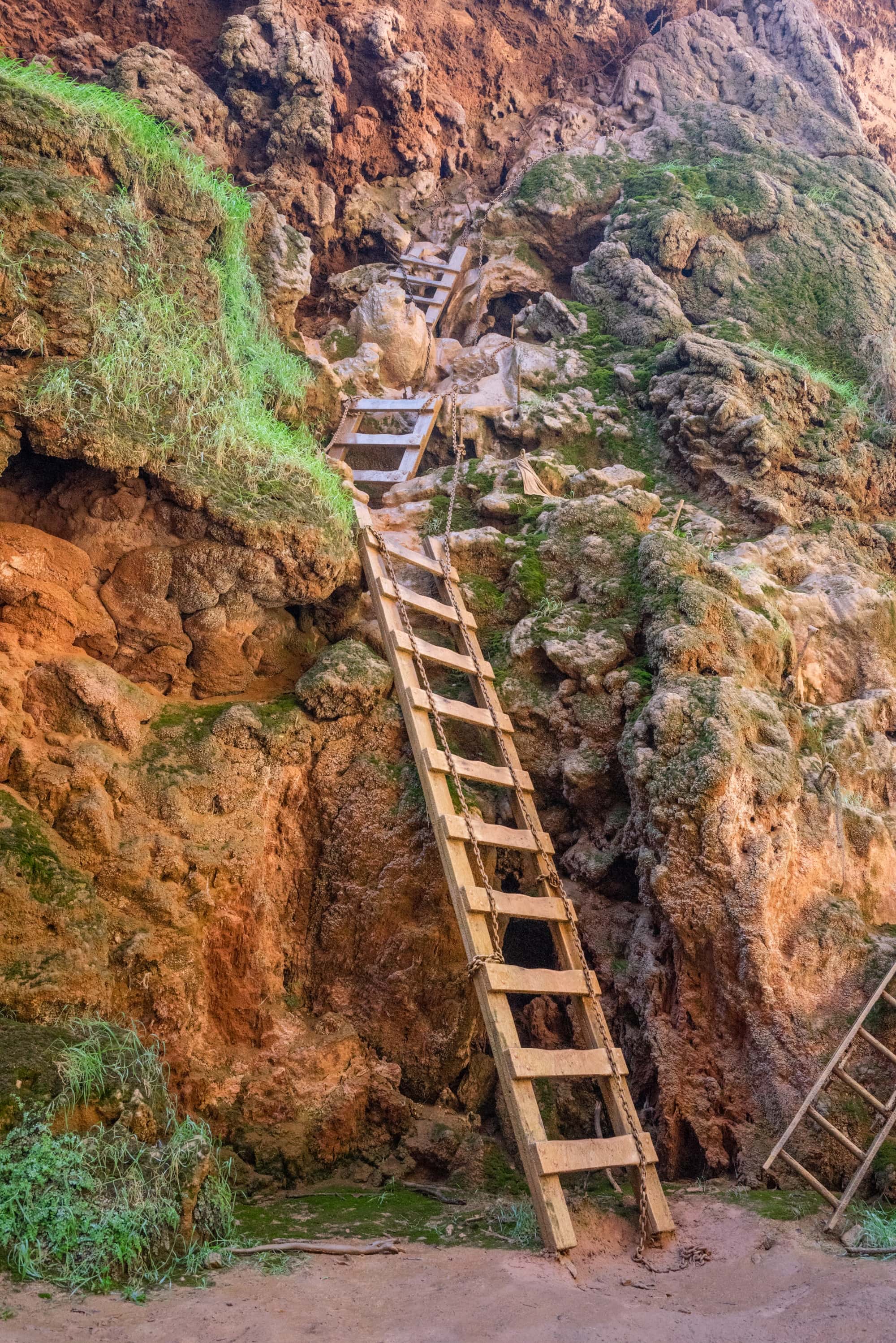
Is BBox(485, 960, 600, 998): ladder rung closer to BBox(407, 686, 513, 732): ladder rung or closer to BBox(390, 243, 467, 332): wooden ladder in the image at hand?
BBox(407, 686, 513, 732): ladder rung

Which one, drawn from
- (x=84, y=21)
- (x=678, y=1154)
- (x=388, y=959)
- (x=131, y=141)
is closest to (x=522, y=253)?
(x=84, y=21)

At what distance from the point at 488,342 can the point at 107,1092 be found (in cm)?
911

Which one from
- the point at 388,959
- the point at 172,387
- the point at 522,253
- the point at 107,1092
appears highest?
the point at 522,253

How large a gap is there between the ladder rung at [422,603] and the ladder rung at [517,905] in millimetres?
2150

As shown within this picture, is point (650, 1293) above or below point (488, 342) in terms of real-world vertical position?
below

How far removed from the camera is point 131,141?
7051 millimetres

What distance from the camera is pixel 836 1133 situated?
4.92m

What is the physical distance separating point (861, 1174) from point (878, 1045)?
70cm

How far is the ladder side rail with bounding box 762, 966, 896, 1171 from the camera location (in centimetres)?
497

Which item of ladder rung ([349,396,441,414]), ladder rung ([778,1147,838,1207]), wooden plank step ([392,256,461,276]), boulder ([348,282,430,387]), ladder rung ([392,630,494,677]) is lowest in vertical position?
ladder rung ([778,1147,838,1207])

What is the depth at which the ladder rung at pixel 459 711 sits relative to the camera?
6.33 metres

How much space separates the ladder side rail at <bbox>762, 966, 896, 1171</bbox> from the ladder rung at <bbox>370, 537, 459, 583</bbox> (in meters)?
3.97

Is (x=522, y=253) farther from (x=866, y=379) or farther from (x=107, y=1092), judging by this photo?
(x=107, y=1092)

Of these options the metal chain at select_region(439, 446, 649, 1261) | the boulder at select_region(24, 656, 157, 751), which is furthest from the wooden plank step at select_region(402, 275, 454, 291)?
the boulder at select_region(24, 656, 157, 751)
